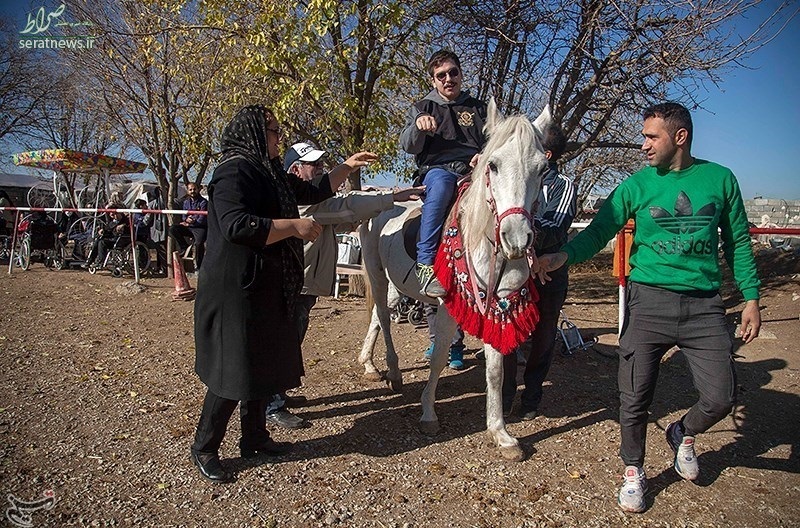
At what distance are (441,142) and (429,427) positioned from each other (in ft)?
6.86

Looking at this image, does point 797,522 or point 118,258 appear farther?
point 118,258

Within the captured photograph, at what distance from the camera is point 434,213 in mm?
3494

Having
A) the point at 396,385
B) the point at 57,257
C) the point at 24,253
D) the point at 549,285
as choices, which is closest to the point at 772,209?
the point at 549,285

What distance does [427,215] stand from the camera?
11.5 ft

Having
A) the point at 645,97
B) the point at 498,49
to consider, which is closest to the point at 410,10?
the point at 498,49

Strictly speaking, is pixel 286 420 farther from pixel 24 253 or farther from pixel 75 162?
pixel 75 162

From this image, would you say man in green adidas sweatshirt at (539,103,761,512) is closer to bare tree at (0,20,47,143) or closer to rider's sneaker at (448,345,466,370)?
rider's sneaker at (448,345,466,370)

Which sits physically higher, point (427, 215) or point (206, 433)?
point (427, 215)

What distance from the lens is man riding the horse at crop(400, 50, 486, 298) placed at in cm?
350

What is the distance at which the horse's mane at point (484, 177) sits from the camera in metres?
2.78

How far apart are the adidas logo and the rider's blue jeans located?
1342 mm

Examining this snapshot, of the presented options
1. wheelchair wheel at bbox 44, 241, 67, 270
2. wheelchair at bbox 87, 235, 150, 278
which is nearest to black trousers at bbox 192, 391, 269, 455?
wheelchair at bbox 87, 235, 150, 278

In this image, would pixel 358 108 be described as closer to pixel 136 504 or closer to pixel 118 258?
pixel 136 504

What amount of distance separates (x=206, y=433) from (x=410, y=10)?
676cm
